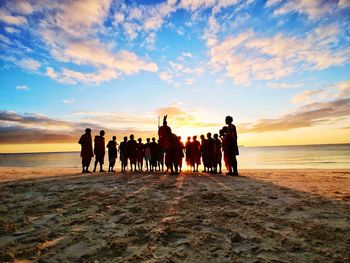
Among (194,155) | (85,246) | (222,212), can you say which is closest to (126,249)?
(85,246)

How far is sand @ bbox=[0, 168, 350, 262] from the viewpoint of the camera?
2.84 m

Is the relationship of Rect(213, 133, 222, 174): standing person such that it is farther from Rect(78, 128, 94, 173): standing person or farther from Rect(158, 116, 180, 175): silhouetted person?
Rect(78, 128, 94, 173): standing person

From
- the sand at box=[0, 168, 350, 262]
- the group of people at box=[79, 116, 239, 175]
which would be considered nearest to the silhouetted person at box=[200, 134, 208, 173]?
the group of people at box=[79, 116, 239, 175]

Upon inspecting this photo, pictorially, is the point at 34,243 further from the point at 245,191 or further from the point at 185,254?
the point at 245,191

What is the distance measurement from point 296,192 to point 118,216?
14.2 ft

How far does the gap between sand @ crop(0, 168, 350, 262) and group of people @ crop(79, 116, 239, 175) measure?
5.39 metres

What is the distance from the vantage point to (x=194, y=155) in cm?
1398

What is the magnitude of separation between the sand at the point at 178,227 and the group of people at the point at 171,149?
5.39 meters

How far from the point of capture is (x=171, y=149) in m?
11.3

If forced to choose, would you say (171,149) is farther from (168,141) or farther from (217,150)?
(217,150)

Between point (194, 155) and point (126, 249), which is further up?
point (194, 155)

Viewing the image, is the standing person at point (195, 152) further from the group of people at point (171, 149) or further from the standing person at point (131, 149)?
the standing person at point (131, 149)

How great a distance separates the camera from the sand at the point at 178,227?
2836 mm

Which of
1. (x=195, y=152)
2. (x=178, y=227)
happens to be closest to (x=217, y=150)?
(x=195, y=152)
